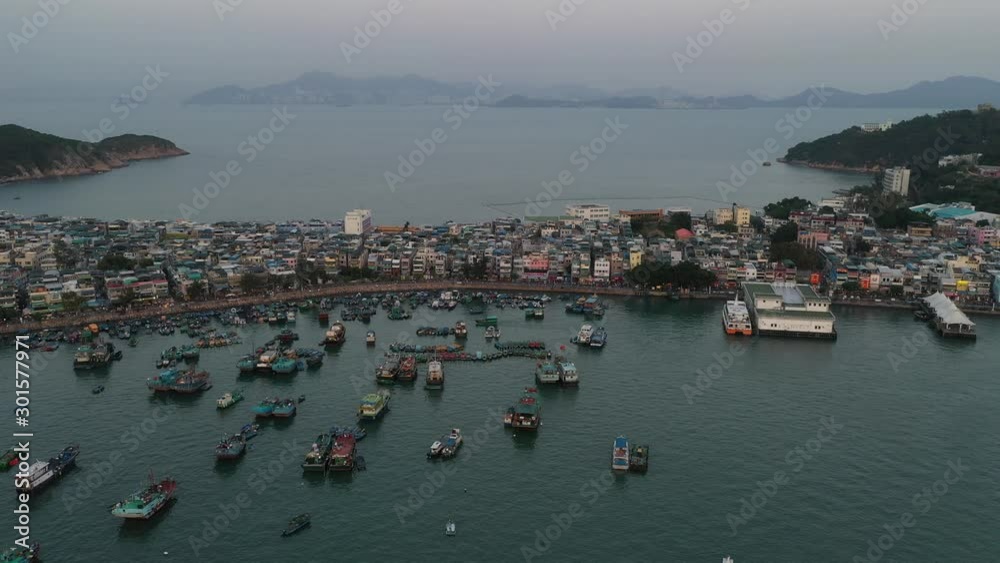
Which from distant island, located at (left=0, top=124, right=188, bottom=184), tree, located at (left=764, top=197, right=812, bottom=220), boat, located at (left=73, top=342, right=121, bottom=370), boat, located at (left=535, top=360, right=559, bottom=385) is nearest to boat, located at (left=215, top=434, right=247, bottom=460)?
boat, located at (left=73, top=342, right=121, bottom=370)

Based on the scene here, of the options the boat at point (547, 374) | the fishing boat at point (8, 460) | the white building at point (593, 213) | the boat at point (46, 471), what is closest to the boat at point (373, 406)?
the boat at point (547, 374)

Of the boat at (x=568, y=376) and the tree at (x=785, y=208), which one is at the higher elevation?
the tree at (x=785, y=208)

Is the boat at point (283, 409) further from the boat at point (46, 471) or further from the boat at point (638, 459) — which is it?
the boat at point (638, 459)

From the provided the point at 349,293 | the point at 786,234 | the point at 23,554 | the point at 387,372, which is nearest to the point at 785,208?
the point at 786,234

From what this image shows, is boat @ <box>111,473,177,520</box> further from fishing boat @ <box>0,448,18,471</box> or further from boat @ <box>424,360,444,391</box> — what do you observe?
boat @ <box>424,360,444,391</box>

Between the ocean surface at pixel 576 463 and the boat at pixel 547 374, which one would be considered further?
the boat at pixel 547 374

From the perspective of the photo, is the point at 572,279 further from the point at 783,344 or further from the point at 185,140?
the point at 185,140
